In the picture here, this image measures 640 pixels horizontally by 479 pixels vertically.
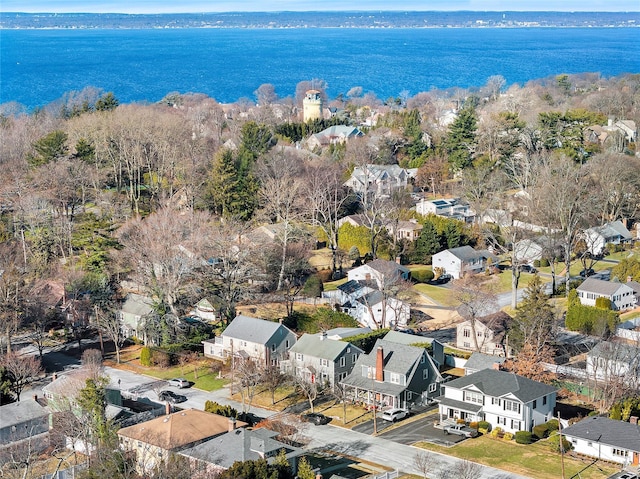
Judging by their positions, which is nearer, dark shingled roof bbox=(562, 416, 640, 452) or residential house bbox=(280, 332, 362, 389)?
dark shingled roof bbox=(562, 416, 640, 452)

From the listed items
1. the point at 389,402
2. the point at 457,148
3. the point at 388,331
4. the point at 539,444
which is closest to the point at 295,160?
the point at 457,148

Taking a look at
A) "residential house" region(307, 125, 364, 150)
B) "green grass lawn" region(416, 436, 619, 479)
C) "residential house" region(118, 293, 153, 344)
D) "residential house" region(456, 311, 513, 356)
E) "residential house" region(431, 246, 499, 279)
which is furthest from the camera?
"residential house" region(307, 125, 364, 150)

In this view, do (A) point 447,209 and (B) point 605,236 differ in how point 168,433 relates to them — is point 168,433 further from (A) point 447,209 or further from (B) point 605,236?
(A) point 447,209

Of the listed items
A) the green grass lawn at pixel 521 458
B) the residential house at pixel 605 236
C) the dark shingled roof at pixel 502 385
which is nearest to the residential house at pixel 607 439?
the green grass lawn at pixel 521 458

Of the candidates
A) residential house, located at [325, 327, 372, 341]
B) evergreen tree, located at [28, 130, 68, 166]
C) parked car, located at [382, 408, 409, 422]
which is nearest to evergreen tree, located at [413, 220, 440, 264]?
residential house, located at [325, 327, 372, 341]

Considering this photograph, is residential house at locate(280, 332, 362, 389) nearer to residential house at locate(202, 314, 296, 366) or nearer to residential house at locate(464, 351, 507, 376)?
residential house at locate(202, 314, 296, 366)

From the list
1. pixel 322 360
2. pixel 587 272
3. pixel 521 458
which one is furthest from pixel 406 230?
pixel 521 458
